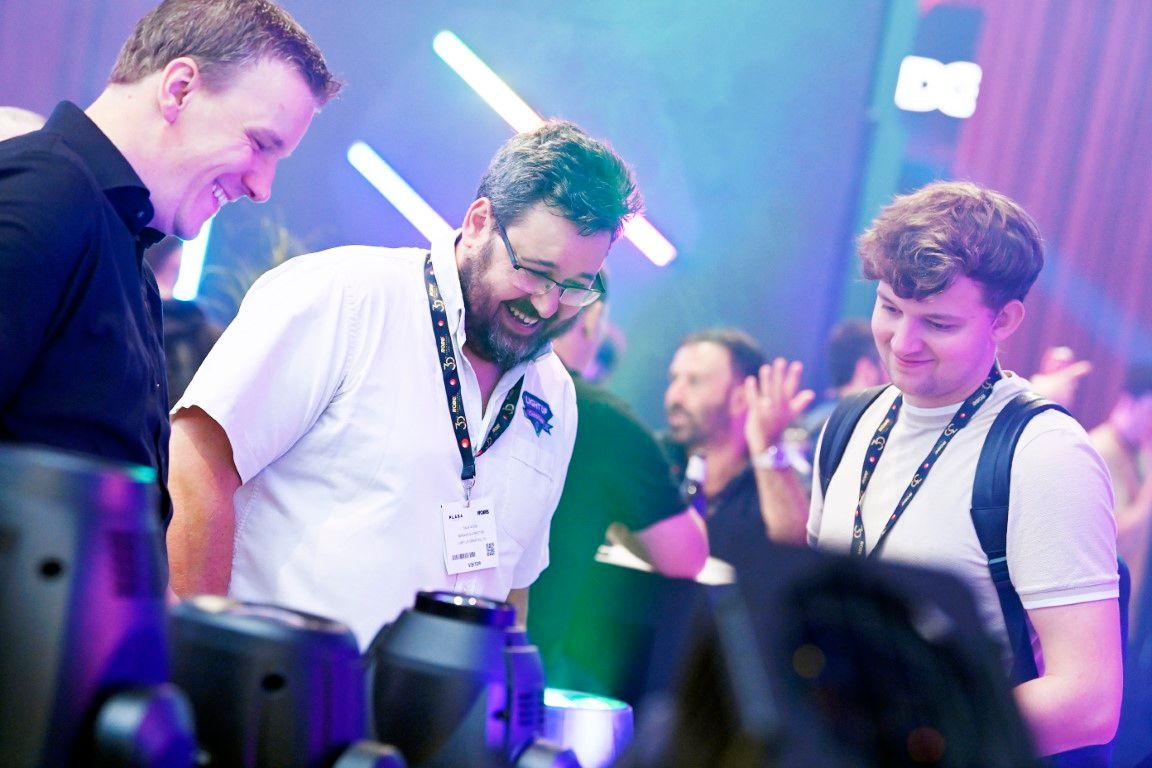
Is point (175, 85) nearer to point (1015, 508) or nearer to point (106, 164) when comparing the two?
point (106, 164)

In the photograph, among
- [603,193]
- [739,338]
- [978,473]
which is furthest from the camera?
[739,338]

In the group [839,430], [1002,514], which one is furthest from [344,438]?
[1002,514]

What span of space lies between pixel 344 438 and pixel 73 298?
691 millimetres

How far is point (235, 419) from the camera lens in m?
1.72

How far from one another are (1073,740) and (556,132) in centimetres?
127

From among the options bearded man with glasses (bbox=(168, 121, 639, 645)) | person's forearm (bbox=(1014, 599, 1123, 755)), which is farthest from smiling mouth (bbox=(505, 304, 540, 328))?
person's forearm (bbox=(1014, 599, 1123, 755))

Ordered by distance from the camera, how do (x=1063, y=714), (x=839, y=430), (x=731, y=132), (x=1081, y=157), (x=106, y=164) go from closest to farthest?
1. (x=106, y=164)
2. (x=1063, y=714)
3. (x=839, y=430)
4. (x=1081, y=157)
5. (x=731, y=132)

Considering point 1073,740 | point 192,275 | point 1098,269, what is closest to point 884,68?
point 1098,269

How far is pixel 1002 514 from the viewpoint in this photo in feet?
5.85

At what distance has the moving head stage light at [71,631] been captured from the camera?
2.00ft

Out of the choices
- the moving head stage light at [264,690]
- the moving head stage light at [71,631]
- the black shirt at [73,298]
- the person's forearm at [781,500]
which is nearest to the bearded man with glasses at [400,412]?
the black shirt at [73,298]

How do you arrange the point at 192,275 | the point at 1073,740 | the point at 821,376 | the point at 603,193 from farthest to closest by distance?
the point at 821,376 < the point at 192,275 < the point at 603,193 < the point at 1073,740

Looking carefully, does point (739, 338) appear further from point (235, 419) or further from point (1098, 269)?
point (235, 419)

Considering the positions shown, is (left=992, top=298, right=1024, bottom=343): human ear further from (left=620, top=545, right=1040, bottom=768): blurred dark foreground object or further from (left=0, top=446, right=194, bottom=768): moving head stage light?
(left=0, top=446, right=194, bottom=768): moving head stage light
